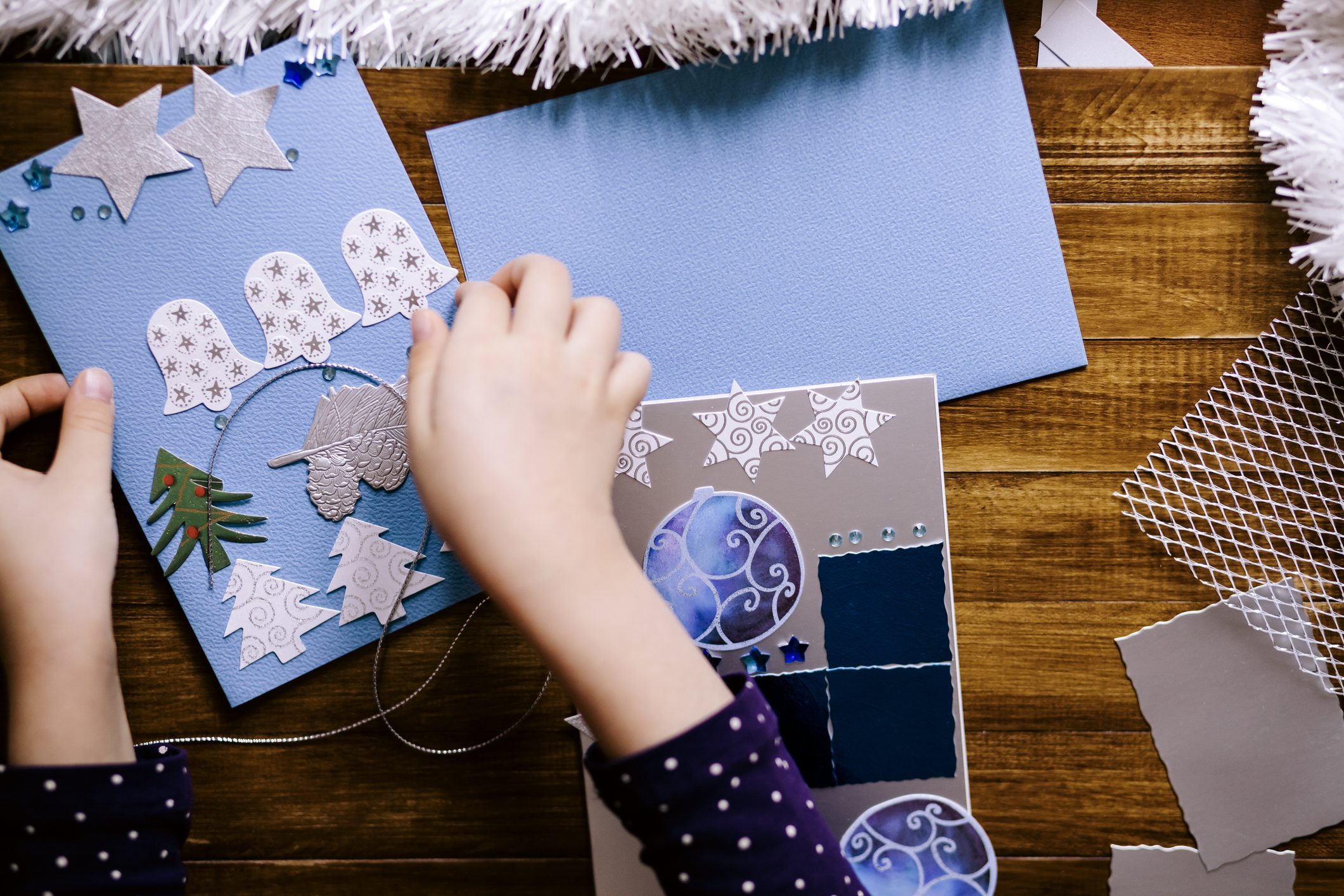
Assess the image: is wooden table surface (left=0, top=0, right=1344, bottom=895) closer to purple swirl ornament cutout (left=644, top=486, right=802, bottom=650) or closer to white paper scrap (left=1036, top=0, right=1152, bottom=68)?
white paper scrap (left=1036, top=0, right=1152, bottom=68)

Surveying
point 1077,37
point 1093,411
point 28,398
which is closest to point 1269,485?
point 1093,411

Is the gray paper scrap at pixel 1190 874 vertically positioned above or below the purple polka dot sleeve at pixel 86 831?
below

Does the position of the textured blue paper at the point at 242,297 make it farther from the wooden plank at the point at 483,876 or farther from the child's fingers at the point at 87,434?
the wooden plank at the point at 483,876

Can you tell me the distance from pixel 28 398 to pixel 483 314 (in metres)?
0.37

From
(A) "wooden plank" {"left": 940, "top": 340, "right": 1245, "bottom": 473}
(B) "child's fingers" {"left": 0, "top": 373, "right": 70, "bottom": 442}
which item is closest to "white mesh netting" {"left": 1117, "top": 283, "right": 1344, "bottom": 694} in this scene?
(A) "wooden plank" {"left": 940, "top": 340, "right": 1245, "bottom": 473}

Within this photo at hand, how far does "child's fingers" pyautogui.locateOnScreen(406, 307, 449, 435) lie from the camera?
50cm

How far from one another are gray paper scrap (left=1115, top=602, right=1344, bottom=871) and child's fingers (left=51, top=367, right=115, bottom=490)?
763mm

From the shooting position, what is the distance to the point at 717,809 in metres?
0.47

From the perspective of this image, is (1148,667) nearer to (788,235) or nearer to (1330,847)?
(1330,847)

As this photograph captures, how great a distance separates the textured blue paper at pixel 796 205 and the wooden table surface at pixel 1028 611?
0.03 metres

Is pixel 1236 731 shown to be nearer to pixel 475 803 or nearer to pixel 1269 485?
pixel 1269 485

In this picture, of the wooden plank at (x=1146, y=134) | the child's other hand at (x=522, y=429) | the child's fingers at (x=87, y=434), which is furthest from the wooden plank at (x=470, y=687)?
the wooden plank at (x=1146, y=134)

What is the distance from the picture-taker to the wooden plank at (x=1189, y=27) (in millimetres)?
673

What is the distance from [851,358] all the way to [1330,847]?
514 millimetres
